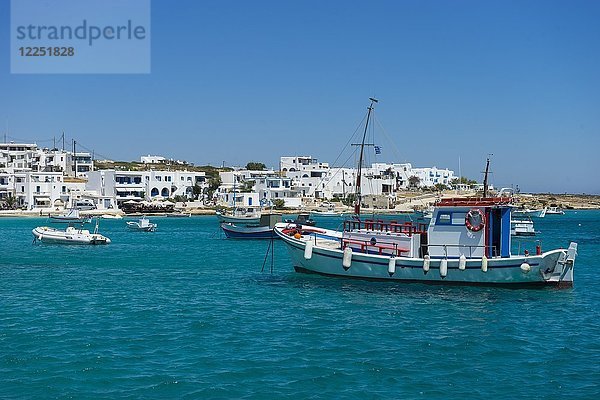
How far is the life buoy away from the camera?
2891 cm

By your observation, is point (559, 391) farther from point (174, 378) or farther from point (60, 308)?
point (60, 308)

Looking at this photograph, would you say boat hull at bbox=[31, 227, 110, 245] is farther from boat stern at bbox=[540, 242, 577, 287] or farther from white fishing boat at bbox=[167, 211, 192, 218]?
white fishing boat at bbox=[167, 211, 192, 218]

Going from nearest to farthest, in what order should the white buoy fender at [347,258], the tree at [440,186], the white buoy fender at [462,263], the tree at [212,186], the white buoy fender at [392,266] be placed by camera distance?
the white buoy fender at [462,263], the white buoy fender at [392,266], the white buoy fender at [347,258], the tree at [212,186], the tree at [440,186]

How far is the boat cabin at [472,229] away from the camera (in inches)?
1141

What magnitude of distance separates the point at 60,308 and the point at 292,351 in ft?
34.9

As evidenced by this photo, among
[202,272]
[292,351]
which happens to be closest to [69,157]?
[202,272]

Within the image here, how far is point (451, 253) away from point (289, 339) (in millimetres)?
11855

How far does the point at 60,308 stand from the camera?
24.8m

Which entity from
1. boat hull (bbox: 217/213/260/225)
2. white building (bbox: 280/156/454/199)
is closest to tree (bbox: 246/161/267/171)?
white building (bbox: 280/156/454/199)

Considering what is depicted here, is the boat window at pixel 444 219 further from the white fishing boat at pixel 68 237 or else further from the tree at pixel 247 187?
the tree at pixel 247 187

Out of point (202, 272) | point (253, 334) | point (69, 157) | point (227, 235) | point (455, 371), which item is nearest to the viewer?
point (455, 371)

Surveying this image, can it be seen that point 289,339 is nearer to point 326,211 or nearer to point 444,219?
point 444,219

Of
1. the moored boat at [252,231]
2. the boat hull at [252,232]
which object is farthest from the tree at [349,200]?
the boat hull at [252,232]

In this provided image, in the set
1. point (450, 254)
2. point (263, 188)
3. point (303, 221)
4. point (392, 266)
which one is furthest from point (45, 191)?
point (450, 254)
